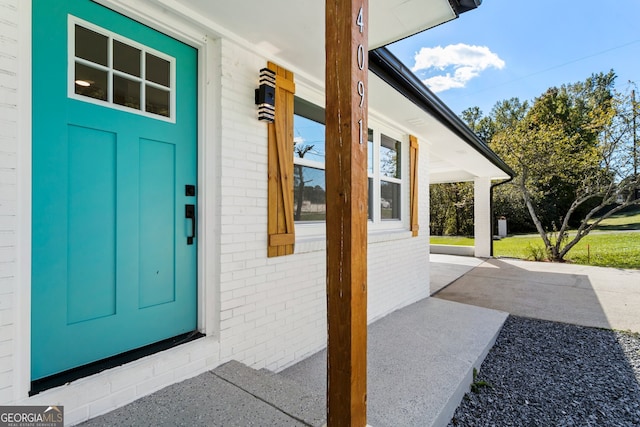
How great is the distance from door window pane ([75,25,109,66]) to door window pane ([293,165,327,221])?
164cm

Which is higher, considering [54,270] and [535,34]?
[535,34]

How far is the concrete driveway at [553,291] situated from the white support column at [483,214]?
1.47m

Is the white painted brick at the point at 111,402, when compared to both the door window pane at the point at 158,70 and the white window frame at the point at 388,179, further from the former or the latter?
the white window frame at the point at 388,179

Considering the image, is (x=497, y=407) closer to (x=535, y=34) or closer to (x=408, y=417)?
(x=408, y=417)

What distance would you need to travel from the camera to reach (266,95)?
2.39 metres

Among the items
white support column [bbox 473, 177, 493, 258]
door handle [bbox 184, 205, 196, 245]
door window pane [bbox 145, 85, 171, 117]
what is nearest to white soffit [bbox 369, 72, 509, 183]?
door window pane [bbox 145, 85, 171, 117]

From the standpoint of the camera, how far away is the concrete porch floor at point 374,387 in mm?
1550

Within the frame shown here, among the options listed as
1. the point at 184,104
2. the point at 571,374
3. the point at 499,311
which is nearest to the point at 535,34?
the point at 499,311

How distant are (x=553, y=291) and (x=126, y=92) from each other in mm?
7092

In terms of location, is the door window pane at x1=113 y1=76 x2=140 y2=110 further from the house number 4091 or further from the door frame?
the house number 4091

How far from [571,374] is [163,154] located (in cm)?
396

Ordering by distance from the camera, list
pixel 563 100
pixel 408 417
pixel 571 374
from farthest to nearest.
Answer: pixel 563 100
pixel 571 374
pixel 408 417

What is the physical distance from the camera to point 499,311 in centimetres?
441
